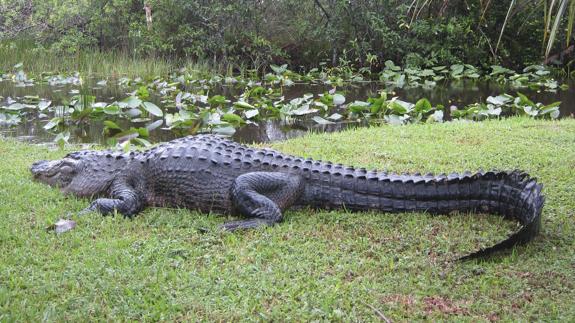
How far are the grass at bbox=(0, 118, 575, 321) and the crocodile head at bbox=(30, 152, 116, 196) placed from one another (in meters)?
0.14

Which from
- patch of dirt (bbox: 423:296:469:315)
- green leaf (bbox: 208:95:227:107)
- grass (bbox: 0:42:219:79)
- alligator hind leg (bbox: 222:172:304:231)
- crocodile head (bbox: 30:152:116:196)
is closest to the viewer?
patch of dirt (bbox: 423:296:469:315)

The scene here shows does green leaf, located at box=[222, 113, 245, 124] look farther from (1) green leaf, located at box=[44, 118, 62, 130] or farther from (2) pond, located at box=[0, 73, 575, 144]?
(1) green leaf, located at box=[44, 118, 62, 130]

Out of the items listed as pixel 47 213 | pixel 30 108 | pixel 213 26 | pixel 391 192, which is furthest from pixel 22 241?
pixel 213 26

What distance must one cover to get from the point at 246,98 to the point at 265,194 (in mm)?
6272

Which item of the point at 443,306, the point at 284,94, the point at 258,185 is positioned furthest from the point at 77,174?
the point at 284,94

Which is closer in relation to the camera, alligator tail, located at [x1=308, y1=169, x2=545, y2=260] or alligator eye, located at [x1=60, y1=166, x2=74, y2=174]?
alligator tail, located at [x1=308, y1=169, x2=545, y2=260]

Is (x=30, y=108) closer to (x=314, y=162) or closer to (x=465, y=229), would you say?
(x=314, y=162)

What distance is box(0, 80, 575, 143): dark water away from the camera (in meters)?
7.85

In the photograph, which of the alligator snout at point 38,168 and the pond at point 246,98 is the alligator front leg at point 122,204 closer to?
the alligator snout at point 38,168

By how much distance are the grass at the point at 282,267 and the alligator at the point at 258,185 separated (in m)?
0.11

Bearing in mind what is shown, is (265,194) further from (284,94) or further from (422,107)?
(284,94)

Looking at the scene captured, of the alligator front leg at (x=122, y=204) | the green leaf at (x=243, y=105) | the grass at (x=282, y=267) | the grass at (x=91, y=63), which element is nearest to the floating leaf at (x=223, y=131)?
the green leaf at (x=243, y=105)

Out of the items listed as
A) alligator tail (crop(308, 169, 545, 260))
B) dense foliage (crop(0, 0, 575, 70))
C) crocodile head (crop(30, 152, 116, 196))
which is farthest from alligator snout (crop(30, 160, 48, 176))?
dense foliage (crop(0, 0, 575, 70))

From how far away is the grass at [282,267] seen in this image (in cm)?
269
